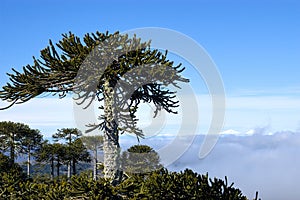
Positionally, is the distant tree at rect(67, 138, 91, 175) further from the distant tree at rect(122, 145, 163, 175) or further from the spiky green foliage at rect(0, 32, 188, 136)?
the spiky green foliage at rect(0, 32, 188, 136)

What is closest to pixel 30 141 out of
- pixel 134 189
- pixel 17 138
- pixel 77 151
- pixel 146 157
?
pixel 17 138

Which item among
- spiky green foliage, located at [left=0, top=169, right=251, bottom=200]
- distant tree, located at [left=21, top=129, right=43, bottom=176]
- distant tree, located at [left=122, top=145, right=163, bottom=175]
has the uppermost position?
distant tree, located at [left=21, top=129, right=43, bottom=176]

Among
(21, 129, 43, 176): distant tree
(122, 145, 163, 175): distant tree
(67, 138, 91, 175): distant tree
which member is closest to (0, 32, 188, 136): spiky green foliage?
(122, 145, 163, 175): distant tree

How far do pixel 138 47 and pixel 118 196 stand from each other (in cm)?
511

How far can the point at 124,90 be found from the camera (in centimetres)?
1409

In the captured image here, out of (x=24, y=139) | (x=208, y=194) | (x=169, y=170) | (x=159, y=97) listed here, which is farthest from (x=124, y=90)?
(x=24, y=139)

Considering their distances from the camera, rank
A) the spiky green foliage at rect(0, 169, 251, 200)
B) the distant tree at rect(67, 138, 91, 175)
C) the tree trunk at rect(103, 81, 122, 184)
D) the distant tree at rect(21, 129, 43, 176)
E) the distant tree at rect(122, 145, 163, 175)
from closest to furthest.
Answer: the spiky green foliage at rect(0, 169, 251, 200), the tree trunk at rect(103, 81, 122, 184), the distant tree at rect(122, 145, 163, 175), the distant tree at rect(67, 138, 91, 175), the distant tree at rect(21, 129, 43, 176)

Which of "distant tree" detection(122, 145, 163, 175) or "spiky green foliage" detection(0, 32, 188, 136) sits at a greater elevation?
"spiky green foliage" detection(0, 32, 188, 136)

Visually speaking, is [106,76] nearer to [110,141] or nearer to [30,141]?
[110,141]

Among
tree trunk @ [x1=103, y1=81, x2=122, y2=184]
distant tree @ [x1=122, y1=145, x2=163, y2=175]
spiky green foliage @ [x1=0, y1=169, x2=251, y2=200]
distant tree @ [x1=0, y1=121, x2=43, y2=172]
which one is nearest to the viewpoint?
spiky green foliage @ [x1=0, y1=169, x2=251, y2=200]

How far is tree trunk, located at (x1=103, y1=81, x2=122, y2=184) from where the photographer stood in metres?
13.3

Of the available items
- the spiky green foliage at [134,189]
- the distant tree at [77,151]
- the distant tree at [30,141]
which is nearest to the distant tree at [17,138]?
the distant tree at [30,141]

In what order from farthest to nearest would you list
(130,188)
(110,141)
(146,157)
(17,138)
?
(17,138), (146,157), (110,141), (130,188)

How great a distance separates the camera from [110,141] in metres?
13.6
